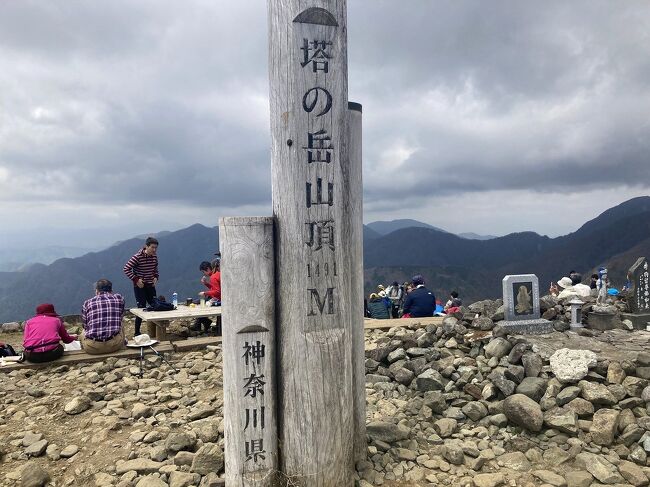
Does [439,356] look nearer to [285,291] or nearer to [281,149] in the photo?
[285,291]

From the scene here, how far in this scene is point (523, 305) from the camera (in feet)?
25.5

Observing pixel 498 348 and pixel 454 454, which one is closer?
pixel 454 454

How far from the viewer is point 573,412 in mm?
5047

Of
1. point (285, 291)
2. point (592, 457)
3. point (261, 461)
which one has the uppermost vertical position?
point (285, 291)

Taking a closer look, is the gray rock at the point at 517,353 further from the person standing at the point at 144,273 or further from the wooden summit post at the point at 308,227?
the person standing at the point at 144,273

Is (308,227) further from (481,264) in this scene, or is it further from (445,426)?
(481,264)

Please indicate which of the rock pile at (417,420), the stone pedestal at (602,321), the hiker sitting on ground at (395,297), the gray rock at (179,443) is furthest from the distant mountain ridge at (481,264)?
the gray rock at (179,443)

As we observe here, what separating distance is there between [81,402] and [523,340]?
613 centimetres

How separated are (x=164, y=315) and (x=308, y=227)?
19.8 ft

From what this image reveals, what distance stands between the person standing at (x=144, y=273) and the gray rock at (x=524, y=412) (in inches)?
285

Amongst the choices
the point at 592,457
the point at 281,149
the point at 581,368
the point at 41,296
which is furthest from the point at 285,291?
the point at 41,296


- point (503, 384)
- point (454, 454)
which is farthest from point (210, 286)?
point (454, 454)

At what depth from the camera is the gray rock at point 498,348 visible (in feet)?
20.8

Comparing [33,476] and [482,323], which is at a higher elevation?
[482,323]
